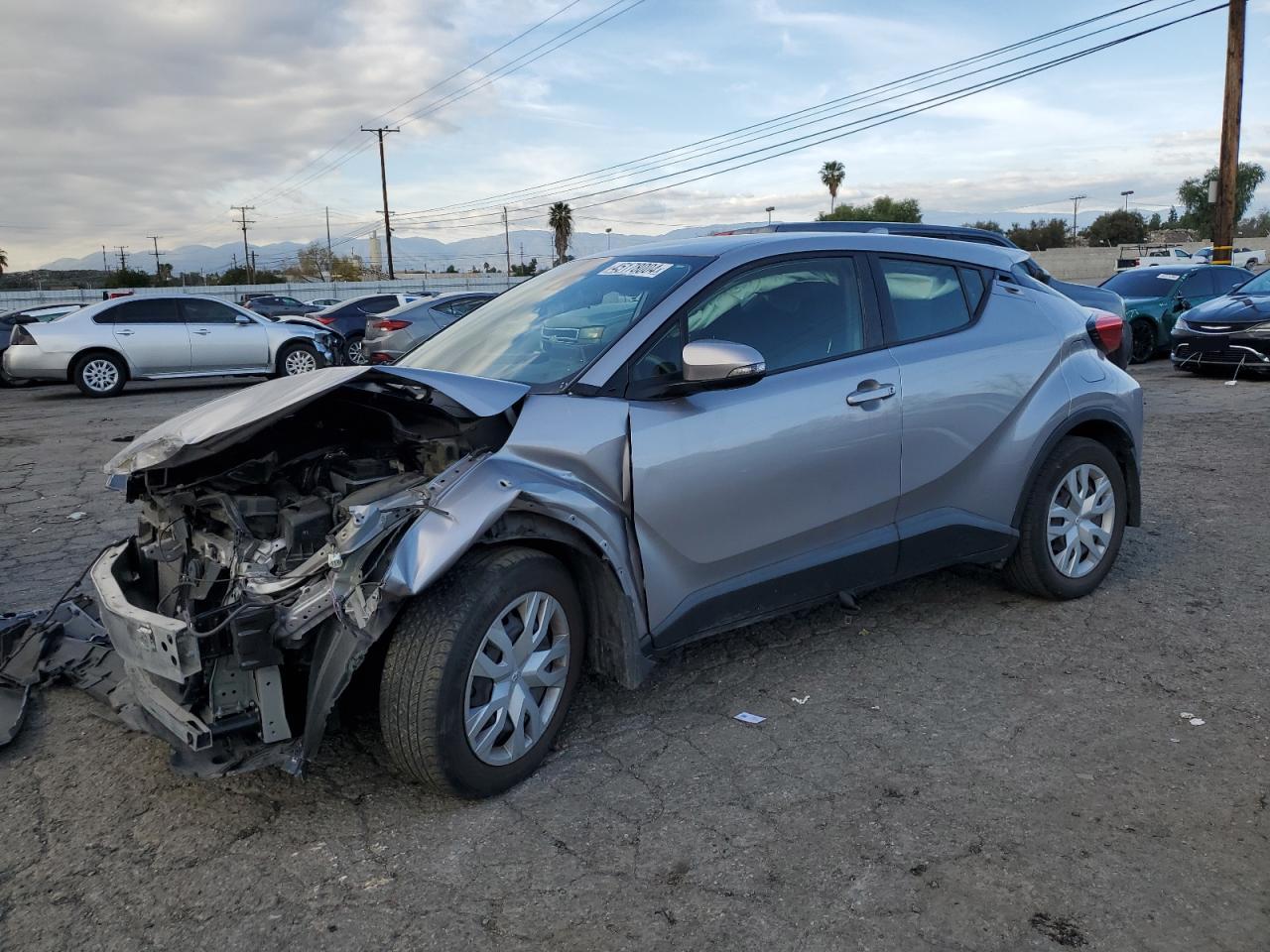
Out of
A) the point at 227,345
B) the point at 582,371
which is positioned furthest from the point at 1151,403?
the point at 227,345

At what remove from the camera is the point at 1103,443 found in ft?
16.5

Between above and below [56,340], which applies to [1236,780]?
below

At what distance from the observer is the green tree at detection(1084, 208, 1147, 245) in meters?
81.2

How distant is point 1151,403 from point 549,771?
10.3 m

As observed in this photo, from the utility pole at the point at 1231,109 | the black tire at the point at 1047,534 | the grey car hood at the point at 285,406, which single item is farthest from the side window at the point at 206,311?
the utility pole at the point at 1231,109

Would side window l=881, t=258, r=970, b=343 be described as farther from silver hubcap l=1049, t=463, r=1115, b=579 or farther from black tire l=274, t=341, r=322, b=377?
black tire l=274, t=341, r=322, b=377

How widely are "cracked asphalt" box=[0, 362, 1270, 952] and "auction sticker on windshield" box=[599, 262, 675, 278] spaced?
5.38 feet

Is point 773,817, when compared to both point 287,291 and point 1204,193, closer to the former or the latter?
point 287,291

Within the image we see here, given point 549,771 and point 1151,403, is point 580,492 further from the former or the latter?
point 1151,403

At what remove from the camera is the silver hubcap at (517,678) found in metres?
3.07

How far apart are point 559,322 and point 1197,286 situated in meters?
14.9

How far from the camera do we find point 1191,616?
15.2ft

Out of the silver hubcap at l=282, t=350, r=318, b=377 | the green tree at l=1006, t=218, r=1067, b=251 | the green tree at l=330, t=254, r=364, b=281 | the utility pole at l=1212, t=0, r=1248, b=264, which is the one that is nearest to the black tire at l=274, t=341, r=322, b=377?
the silver hubcap at l=282, t=350, r=318, b=377

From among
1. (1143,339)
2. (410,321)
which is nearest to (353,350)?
(410,321)
